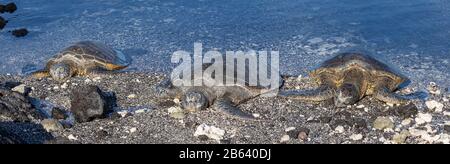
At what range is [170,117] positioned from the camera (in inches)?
258

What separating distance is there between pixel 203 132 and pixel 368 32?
4.73 metres

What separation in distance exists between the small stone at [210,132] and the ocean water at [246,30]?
7.64 feet

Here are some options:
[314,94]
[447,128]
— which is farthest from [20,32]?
[447,128]

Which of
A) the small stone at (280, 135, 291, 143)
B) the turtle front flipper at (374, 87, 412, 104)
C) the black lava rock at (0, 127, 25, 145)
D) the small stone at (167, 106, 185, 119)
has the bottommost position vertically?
the small stone at (280, 135, 291, 143)

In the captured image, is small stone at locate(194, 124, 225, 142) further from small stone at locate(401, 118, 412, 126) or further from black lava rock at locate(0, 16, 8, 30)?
black lava rock at locate(0, 16, 8, 30)

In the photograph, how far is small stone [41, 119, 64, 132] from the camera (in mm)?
6133

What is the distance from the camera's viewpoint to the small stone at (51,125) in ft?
20.1

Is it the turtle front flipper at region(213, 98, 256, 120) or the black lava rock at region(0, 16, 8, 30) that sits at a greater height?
the black lava rock at region(0, 16, 8, 30)

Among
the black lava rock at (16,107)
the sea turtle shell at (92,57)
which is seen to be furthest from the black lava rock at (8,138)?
the sea turtle shell at (92,57)

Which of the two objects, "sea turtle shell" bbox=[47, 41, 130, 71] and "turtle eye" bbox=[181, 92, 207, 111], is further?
"sea turtle shell" bbox=[47, 41, 130, 71]

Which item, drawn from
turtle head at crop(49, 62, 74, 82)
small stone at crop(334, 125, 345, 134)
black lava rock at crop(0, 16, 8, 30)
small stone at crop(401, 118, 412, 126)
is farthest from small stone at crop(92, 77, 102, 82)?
small stone at crop(401, 118, 412, 126)

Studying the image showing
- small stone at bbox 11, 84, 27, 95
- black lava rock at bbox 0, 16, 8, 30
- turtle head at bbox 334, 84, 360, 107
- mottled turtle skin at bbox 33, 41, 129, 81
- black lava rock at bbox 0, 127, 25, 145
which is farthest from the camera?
black lava rock at bbox 0, 16, 8, 30

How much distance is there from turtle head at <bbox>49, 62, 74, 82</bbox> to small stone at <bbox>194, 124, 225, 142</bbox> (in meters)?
2.76
